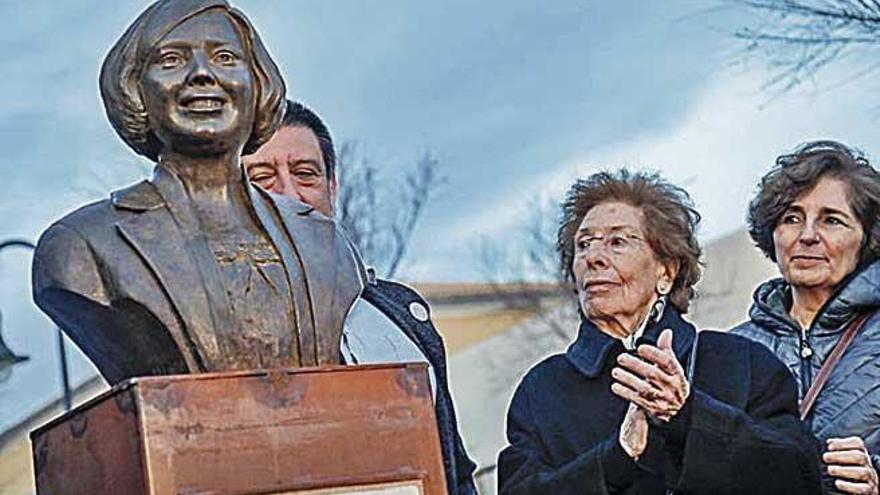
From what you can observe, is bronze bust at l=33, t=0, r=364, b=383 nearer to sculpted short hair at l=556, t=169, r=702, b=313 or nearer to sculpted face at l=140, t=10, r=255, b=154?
sculpted face at l=140, t=10, r=255, b=154

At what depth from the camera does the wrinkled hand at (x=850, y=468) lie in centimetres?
472

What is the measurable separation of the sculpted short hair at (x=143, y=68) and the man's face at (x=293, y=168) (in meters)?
0.81

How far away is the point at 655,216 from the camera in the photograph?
5.05 metres

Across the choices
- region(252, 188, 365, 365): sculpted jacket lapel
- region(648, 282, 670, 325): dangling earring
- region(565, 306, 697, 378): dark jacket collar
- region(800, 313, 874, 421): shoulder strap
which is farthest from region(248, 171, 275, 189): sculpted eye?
region(800, 313, 874, 421): shoulder strap

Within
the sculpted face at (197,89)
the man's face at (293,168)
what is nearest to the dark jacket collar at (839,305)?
the man's face at (293,168)

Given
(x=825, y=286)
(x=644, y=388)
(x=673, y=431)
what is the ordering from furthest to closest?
(x=825, y=286) < (x=673, y=431) < (x=644, y=388)

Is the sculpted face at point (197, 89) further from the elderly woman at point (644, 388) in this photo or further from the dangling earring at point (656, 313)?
the dangling earring at point (656, 313)

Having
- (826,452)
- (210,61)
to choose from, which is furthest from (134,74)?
(826,452)

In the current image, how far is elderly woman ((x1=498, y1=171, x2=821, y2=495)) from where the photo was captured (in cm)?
457

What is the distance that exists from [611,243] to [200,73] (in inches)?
52.7

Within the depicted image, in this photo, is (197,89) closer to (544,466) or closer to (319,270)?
(319,270)

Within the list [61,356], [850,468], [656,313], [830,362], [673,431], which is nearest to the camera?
[673,431]

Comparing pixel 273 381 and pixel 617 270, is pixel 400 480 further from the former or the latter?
pixel 617 270

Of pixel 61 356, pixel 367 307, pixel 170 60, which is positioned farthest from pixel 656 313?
pixel 61 356
